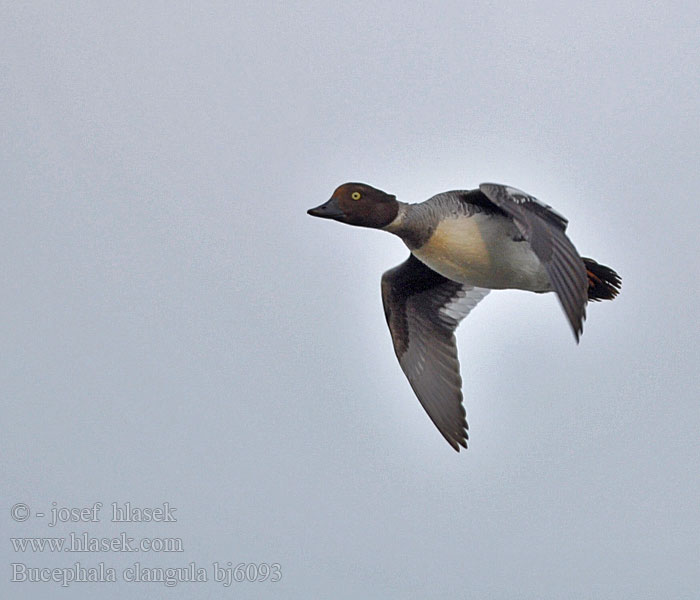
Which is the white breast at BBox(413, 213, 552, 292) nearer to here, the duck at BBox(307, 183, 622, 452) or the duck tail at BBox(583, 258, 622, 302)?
the duck at BBox(307, 183, 622, 452)

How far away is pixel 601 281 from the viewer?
1147 centimetres

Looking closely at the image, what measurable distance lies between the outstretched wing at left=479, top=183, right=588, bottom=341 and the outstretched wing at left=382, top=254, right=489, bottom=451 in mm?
2379

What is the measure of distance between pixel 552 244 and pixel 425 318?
123 inches

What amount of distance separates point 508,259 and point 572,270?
171 cm

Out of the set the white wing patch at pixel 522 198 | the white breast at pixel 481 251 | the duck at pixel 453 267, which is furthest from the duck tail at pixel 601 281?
the white wing patch at pixel 522 198

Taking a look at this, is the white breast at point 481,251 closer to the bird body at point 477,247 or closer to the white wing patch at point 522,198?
the bird body at point 477,247

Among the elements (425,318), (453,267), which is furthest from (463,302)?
(453,267)

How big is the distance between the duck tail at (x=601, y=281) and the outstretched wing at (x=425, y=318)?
55.5 inches

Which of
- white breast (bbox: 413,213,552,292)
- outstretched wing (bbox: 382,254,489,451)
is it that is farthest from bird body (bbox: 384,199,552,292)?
outstretched wing (bbox: 382,254,489,451)

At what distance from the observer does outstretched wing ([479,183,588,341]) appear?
29.9 ft

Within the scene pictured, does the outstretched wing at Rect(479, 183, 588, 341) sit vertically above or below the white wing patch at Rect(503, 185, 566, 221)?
below

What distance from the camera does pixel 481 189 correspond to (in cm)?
1029

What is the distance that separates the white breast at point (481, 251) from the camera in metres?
10.9

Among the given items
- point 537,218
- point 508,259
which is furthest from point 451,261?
point 537,218
